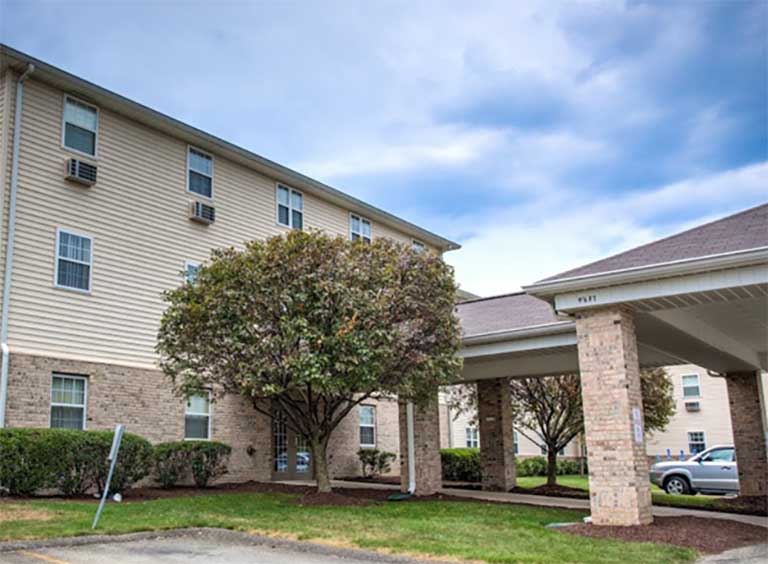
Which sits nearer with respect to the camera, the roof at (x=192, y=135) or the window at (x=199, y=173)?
the roof at (x=192, y=135)

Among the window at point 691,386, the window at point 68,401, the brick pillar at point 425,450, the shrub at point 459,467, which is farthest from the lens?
the window at point 691,386

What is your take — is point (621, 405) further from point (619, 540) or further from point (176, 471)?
point (176, 471)

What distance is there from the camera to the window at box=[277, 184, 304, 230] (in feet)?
74.5

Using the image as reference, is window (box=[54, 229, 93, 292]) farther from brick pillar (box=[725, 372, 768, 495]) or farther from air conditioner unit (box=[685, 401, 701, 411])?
air conditioner unit (box=[685, 401, 701, 411])

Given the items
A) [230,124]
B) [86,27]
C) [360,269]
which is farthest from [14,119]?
[360,269]

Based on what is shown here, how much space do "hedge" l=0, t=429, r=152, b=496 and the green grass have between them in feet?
3.34

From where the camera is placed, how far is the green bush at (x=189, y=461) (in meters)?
17.6

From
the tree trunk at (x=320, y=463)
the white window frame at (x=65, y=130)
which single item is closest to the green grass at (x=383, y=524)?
the tree trunk at (x=320, y=463)

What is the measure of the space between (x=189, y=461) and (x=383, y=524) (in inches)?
314

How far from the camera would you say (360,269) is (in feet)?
46.9

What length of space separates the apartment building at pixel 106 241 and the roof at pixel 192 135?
0.15 ft

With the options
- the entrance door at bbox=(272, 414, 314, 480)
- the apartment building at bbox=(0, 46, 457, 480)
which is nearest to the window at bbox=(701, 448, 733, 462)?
the entrance door at bbox=(272, 414, 314, 480)

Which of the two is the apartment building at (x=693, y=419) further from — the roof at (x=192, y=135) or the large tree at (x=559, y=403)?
the roof at (x=192, y=135)

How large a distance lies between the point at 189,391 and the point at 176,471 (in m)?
3.90
